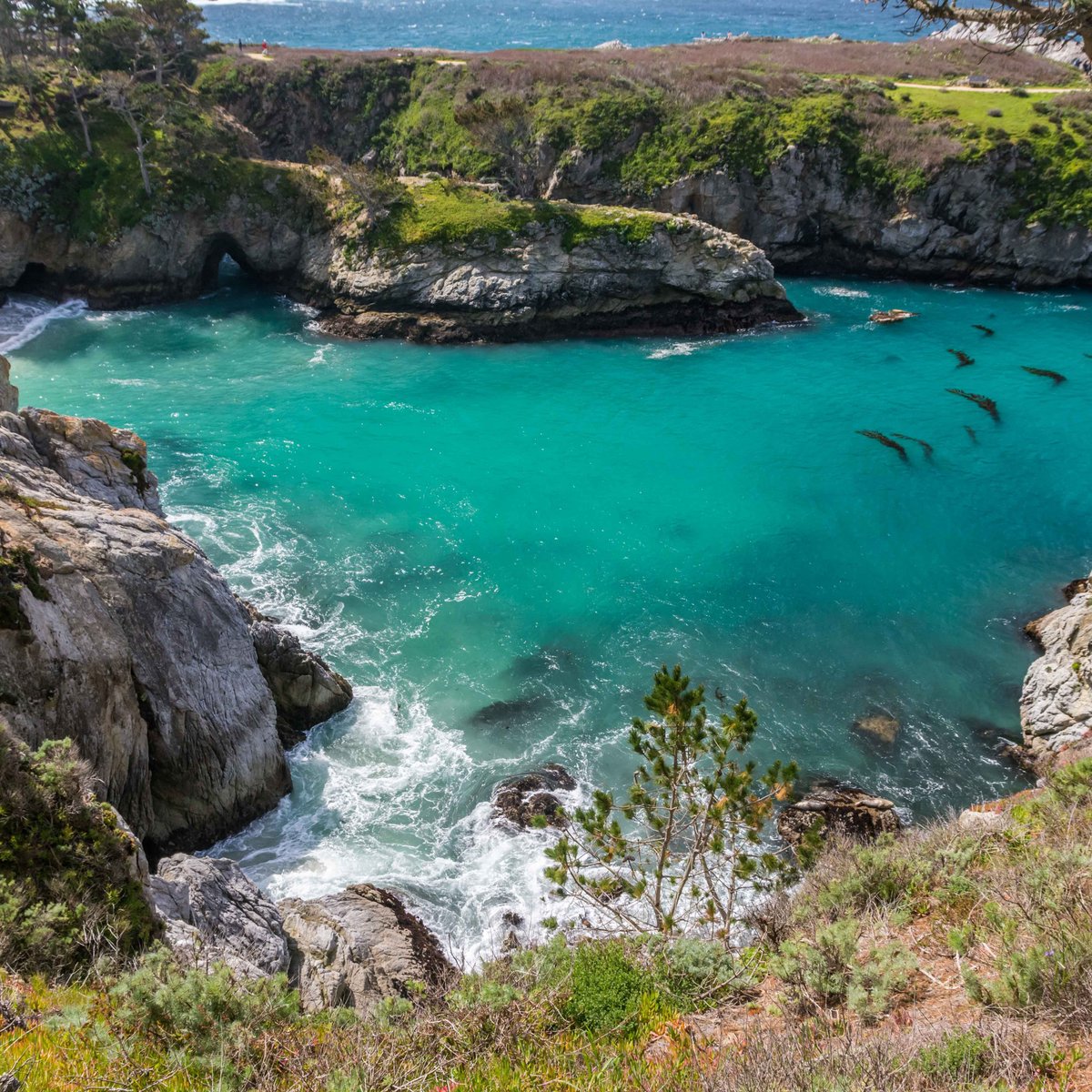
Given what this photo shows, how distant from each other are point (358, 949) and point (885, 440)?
115 ft

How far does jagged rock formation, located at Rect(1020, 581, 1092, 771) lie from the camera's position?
72.7ft

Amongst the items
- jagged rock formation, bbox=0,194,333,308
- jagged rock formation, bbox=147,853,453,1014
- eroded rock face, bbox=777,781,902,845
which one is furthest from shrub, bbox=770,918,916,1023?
jagged rock formation, bbox=0,194,333,308

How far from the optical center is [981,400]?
143 feet

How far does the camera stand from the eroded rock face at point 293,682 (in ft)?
73.7

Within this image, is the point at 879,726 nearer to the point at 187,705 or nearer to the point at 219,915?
the point at 219,915

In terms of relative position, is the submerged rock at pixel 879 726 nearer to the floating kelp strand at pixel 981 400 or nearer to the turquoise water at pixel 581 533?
the turquoise water at pixel 581 533

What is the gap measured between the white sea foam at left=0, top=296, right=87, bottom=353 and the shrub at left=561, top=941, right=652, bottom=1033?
51316mm

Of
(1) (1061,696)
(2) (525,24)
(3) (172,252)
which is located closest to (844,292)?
(1) (1061,696)

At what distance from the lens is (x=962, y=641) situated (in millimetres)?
27516

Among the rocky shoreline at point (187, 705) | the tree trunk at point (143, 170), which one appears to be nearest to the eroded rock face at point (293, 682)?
the rocky shoreline at point (187, 705)

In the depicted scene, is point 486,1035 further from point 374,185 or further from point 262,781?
point 374,185

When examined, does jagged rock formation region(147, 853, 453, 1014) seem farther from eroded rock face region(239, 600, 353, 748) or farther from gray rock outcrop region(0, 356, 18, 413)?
gray rock outcrop region(0, 356, 18, 413)

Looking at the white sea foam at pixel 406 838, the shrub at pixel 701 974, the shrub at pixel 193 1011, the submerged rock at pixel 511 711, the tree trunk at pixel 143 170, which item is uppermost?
the tree trunk at pixel 143 170

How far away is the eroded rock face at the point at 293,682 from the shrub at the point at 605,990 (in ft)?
48.2
